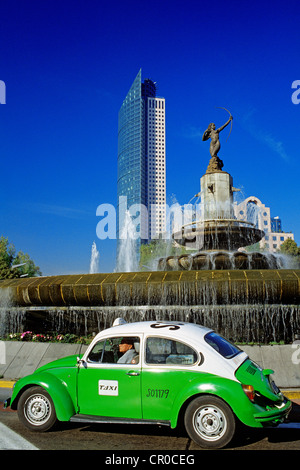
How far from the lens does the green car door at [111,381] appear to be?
500 centimetres

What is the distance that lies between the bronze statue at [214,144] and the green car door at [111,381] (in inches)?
553

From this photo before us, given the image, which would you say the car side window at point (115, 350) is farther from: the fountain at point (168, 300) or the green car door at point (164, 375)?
the fountain at point (168, 300)

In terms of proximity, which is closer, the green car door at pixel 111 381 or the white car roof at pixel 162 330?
the green car door at pixel 111 381

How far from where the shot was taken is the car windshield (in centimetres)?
513

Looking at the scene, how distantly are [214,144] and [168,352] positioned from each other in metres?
15.0

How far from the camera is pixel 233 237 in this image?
15.4 meters

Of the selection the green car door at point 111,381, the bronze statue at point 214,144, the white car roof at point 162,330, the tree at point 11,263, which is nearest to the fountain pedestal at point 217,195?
the bronze statue at point 214,144

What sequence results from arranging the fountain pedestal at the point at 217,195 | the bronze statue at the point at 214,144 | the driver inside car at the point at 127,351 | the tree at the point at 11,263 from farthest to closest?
the tree at the point at 11,263, the bronze statue at the point at 214,144, the fountain pedestal at the point at 217,195, the driver inside car at the point at 127,351

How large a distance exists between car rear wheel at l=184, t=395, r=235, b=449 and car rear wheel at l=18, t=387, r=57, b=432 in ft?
6.15

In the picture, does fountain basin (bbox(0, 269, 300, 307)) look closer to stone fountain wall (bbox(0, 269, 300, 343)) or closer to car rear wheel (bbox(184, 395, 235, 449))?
stone fountain wall (bbox(0, 269, 300, 343))

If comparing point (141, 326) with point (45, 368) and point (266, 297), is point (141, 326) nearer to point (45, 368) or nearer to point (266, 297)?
point (45, 368)

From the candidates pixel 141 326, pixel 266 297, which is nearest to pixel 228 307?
pixel 266 297

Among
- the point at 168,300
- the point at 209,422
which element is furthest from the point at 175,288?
the point at 209,422

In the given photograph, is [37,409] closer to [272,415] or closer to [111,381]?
[111,381]
